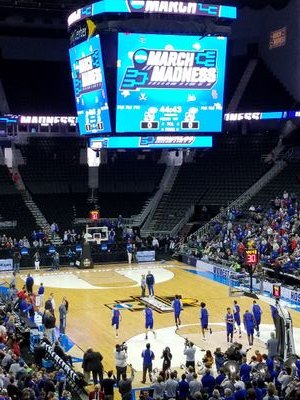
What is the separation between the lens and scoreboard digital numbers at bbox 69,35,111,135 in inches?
1315

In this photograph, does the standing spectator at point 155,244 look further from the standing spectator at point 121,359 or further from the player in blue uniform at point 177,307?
the standing spectator at point 121,359

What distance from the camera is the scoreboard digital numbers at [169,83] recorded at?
3309 cm

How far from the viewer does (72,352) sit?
23.4m

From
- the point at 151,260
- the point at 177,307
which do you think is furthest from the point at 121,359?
the point at 151,260

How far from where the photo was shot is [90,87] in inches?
1362

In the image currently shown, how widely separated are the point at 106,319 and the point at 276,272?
32.0 feet

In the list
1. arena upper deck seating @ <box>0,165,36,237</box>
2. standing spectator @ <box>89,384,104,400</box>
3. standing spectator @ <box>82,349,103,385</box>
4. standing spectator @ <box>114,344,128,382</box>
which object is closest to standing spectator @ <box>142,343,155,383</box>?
standing spectator @ <box>114,344,128,382</box>

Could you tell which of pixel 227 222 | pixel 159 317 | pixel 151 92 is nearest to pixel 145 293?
pixel 159 317

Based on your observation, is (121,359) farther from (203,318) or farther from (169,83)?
(169,83)

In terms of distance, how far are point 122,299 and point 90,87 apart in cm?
1051

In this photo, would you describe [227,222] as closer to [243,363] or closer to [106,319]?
[106,319]

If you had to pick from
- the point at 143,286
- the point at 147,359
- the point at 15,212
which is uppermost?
the point at 15,212

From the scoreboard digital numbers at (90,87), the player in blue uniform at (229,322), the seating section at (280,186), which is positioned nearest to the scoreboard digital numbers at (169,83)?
the scoreboard digital numbers at (90,87)

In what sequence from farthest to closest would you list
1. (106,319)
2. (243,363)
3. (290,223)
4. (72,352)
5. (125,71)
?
1. (290,223)
2. (125,71)
3. (106,319)
4. (72,352)
5. (243,363)
